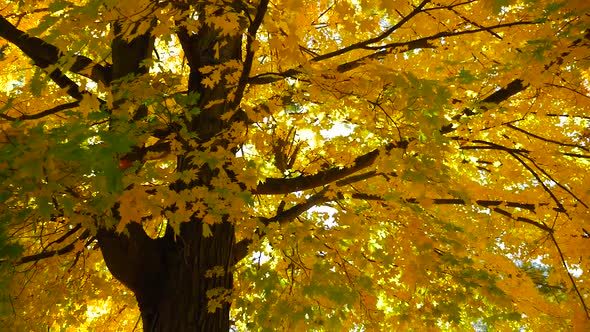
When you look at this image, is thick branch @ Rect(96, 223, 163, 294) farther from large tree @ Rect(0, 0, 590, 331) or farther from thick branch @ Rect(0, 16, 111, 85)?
thick branch @ Rect(0, 16, 111, 85)

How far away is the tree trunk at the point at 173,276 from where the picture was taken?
11.3ft

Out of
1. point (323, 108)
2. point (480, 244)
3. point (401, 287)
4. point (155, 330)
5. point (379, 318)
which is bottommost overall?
point (155, 330)

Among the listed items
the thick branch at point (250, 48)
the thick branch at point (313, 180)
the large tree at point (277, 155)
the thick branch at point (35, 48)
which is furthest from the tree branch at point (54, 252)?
the thick branch at point (250, 48)

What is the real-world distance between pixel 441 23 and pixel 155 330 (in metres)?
3.64

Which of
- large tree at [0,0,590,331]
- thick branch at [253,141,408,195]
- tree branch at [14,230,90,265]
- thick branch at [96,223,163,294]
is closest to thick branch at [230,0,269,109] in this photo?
large tree at [0,0,590,331]

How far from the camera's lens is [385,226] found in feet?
18.8

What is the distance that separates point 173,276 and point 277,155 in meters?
2.43

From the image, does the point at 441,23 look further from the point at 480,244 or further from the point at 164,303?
the point at 164,303

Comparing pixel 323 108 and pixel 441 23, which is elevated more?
pixel 441 23

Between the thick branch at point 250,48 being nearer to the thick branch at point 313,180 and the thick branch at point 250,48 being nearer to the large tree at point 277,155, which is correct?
the large tree at point 277,155

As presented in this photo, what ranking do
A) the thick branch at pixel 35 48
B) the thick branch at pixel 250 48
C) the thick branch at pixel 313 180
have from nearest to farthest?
the thick branch at pixel 250 48 < the thick branch at pixel 35 48 < the thick branch at pixel 313 180

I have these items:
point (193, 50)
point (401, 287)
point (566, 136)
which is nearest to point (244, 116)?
point (193, 50)

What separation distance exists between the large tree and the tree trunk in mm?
13

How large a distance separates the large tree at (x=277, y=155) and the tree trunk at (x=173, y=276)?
1 centimetres
